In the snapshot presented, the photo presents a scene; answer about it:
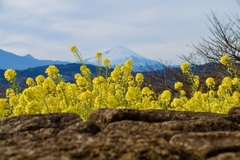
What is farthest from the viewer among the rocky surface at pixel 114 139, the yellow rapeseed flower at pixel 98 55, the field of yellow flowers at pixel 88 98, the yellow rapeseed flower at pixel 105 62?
the yellow rapeseed flower at pixel 105 62

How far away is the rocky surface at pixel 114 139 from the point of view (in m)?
2.44

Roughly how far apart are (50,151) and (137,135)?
2.06 ft

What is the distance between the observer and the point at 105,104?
7156 millimetres

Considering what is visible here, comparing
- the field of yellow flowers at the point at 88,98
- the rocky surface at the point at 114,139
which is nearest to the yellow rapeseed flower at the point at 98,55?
the field of yellow flowers at the point at 88,98

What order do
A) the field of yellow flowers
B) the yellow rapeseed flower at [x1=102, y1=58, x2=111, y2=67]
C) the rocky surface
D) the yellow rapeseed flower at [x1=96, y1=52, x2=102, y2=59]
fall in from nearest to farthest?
the rocky surface → the field of yellow flowers → the yellow rapeseed flower at [x1=96, y1=52, x2=102, y2=59] → the yellow rapeseed flower at [x1=102, y1=58, x2=111, y2=67]

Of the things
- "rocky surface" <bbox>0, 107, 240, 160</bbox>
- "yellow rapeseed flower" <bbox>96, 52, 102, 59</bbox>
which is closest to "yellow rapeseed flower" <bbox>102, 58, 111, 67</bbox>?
"yellow rapeseed flower" <bbox>96, 52, 102, 59</bbox>

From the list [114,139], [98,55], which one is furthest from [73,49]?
[114,139]

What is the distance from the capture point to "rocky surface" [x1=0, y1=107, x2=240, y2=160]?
2.44 m

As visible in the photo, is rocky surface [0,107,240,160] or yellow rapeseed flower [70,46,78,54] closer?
rocky surface [0,107,240,160]

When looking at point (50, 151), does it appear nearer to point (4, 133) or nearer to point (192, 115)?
point (4, 133)

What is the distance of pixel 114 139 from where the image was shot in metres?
2.70

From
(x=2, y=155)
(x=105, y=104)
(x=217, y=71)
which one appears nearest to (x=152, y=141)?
(x=2, y=155)

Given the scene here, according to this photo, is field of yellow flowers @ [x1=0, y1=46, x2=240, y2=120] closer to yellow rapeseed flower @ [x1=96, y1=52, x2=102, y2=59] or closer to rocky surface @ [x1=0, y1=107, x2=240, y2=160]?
yellow rapeseed flower @ [x1=96, y1=52, x2=102, y2=59]

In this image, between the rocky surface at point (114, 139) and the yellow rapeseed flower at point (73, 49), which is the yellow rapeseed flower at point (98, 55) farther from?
the rocky surface at point (114, 139)
